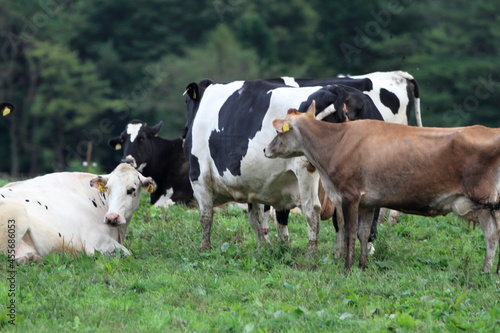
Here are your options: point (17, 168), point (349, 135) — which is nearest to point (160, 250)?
point (349, 135)

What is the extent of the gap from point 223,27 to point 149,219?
55.6 meters

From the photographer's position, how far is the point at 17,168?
56812 millimetres

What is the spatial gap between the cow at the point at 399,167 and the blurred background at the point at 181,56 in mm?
42593

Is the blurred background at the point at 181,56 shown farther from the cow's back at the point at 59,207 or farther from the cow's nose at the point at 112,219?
the cow's nose at the point at 112,219

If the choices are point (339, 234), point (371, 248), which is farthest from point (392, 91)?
point (339, 234)

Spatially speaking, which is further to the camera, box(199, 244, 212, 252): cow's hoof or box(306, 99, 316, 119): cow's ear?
box(199, 244, 212, 252): cow's hoof

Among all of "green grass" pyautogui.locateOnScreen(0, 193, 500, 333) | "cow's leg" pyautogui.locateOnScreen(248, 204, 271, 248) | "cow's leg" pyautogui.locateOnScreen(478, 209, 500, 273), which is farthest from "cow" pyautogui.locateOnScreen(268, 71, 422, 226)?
"cow's leg" pyautogui.locateOnScreen(478, 209, 500, 273)

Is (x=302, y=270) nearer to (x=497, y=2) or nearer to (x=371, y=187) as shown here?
(x=371, y=187)

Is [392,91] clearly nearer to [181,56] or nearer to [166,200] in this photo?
[166,200]

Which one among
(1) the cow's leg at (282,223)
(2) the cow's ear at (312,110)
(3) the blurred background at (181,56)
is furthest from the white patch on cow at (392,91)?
(3) the blurred background at (181,56)

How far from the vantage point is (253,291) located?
8.70 m

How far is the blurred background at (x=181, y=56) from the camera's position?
5591 centimetres

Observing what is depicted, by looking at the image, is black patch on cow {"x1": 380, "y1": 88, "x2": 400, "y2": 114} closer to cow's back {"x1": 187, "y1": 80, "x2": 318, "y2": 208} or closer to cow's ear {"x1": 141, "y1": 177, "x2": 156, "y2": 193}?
cow's back {"x1": 187, "y1": 80, "x2": 318, "y2": 208}

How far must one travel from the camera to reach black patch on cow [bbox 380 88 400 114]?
45.9ft
